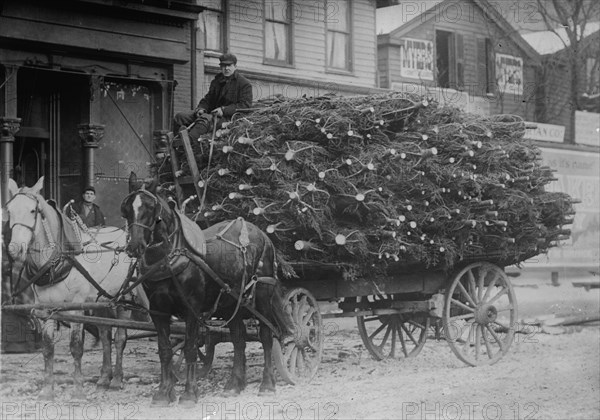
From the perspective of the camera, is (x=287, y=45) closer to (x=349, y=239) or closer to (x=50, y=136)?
(x=50, y=136)

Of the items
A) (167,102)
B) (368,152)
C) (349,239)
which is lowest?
(349,239)

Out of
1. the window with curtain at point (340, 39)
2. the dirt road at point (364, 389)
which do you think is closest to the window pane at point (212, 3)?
the window with curtain at point (340, 39)

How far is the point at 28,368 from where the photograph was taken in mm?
10625

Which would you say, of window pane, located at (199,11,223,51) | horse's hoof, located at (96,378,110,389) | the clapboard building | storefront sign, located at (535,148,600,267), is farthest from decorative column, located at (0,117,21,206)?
storefront sign, located at (535,148,600,267)

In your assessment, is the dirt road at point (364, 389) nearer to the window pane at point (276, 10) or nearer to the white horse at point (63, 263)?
the white horse at point (63, 263)

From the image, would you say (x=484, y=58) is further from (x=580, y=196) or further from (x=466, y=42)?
(x=580, y=196)

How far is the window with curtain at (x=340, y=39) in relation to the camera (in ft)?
65.9

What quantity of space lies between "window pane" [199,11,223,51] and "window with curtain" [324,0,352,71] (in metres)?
2.81

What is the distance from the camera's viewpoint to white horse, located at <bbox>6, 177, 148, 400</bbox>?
877cm

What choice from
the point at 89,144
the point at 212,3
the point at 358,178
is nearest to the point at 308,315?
the point at 358,178

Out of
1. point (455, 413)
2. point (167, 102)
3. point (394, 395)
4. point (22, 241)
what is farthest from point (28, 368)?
point (167, 102)

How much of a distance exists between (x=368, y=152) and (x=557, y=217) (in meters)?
3.51

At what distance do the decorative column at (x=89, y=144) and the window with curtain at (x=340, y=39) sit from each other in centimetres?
741

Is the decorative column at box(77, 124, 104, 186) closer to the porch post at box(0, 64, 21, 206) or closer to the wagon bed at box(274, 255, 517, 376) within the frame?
the porch post at box(0, 64, 21, 206)
